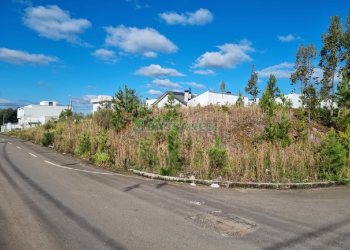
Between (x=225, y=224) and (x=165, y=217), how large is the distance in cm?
124

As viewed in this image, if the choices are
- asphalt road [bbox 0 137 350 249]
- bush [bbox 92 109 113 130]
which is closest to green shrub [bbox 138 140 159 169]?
asphalt road [bbox 0 137 350 249]

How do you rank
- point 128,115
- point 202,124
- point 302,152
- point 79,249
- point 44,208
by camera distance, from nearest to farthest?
point 79,249
point 44,208
point 302,152
point 202,124
point 128,115

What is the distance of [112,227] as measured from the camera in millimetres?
6051

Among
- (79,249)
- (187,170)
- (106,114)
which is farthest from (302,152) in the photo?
(106,114)

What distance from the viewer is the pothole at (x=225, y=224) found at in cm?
595

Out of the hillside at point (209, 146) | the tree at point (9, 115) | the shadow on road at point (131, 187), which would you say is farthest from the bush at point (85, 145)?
the tree at point (9, 115)

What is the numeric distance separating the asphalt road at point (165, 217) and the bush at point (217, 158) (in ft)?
6.28

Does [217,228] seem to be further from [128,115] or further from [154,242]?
[128,115]

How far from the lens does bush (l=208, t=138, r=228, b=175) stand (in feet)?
39.1

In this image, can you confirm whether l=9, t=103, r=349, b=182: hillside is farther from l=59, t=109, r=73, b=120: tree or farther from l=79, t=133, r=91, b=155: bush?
l=59, t=109, r=73, b=120: tree

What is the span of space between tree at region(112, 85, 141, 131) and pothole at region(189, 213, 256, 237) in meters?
15.1

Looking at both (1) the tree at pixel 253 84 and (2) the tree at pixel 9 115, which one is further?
(2) the tree at pixel 9 115

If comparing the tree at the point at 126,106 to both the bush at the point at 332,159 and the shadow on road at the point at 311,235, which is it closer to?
the bush at the point at 332,159

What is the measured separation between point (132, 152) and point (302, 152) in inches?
288
